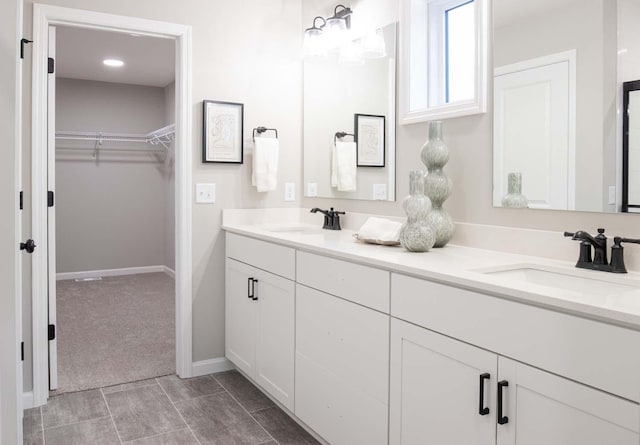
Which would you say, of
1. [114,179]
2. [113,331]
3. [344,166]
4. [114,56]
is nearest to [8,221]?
[344,166]

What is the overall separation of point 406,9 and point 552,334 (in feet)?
5.85

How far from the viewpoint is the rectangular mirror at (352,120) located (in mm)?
2596

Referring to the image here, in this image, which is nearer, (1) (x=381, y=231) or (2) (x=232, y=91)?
(1) (x=381, y=231)

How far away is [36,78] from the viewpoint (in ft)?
8.50

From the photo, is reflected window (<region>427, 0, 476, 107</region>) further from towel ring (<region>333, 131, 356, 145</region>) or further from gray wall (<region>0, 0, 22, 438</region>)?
gray wall (<region>0, 0, 22, 438</region>)

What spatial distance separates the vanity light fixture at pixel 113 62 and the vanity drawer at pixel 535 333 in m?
4.62

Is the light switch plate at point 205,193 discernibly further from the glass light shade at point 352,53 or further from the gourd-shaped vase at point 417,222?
the gourd-shaped vase at point 417,222

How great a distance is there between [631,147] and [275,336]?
5.42ft

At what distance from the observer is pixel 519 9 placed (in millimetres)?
1896

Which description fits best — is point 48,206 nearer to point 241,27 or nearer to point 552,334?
point 241,27

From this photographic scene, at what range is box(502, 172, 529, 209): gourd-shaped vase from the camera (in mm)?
1929

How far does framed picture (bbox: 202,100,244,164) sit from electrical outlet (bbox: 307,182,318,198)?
452 mm

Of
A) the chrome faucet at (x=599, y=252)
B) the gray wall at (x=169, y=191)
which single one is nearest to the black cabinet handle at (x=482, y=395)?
the chrome faucet at (x=599, y=252)

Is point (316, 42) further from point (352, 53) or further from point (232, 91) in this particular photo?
point (232, 91)
